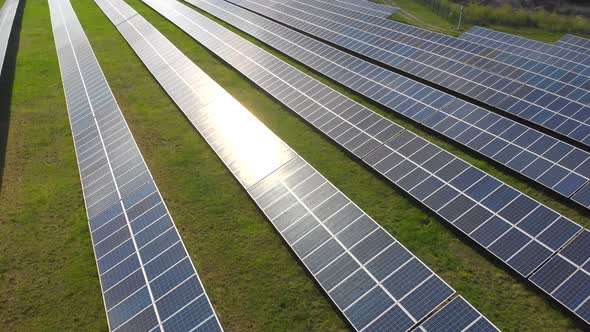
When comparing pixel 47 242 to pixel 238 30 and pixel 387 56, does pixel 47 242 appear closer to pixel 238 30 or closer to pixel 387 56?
pixel 387 56

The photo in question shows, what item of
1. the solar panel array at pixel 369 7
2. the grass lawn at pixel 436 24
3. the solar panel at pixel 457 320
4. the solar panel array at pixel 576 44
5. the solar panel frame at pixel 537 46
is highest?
the solar panel at pixel 457 320

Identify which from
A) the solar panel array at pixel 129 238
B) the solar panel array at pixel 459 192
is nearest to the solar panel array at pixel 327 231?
the solar panel array at pixel 459 192

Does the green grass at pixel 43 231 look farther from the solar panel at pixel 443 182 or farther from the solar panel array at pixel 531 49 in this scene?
the solar panel array at pixel 531 49

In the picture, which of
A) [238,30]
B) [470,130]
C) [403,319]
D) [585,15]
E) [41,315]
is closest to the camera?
[403,319]

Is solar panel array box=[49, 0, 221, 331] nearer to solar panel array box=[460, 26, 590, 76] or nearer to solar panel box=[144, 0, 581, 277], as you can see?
solar panel box=[144, 0, 581, 277]

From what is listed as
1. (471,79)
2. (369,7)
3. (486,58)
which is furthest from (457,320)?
(369,7)

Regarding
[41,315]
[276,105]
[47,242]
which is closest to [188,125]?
[276,105]
